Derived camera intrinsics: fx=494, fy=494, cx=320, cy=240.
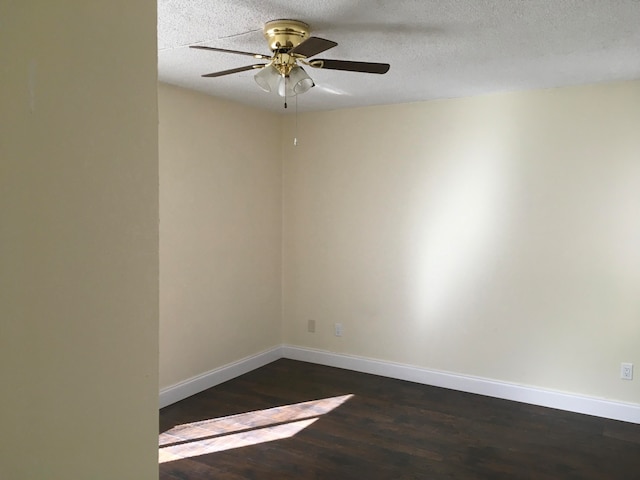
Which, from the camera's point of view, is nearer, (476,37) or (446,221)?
(476,37)

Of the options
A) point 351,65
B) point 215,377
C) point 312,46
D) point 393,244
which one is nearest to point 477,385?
point 393,244

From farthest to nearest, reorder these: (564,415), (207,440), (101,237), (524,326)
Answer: (524,326)
(564,415)
(207,440)
(101,237)

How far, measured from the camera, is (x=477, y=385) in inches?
161

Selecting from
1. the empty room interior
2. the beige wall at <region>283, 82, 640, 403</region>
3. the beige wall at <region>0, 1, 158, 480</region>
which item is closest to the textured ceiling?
the empty room interior

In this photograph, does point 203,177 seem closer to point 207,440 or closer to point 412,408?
point 207,440

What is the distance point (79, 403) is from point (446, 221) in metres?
3.76

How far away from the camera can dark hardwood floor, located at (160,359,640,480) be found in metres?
2.88

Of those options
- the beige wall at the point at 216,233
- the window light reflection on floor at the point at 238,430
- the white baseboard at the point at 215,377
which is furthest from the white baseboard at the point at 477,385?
the window light reflection on floor at the point at 238,430

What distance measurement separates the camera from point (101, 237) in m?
0.73

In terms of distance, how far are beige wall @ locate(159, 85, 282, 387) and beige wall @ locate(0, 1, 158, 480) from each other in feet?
9.80

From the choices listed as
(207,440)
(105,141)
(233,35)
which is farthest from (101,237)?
(207,440)

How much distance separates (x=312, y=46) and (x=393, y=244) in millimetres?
2539

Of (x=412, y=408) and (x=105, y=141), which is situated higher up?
(x=105, y=141)

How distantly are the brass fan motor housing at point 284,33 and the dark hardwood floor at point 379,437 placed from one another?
7.65 feet
